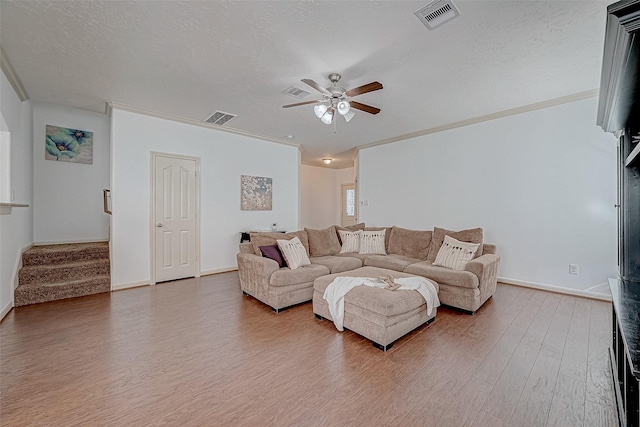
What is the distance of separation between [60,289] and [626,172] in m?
5.87

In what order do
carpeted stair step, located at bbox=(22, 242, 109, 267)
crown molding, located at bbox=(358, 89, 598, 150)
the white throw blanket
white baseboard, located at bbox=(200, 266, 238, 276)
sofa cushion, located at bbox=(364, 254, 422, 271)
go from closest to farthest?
the white throw blanket → crown molding, located at bbox=(358, 89, 598, 150) → carpeted stair step, located at bbox=(22, 242, 109, 267) → sofa cushion, located at bbox=(364, 254, 422, 271) → white baseboard, located at bbox=(200, 266, 238, 276)

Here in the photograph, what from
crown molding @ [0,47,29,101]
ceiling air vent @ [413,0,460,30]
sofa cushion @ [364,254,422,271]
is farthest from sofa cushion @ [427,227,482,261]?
crown molding @ [0,47,29,101]

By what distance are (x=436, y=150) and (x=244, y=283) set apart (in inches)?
164

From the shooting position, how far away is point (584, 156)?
12.2 ft

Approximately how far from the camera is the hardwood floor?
63.4 inches

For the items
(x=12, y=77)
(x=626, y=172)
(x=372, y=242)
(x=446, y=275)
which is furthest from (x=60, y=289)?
(x=626, y=172)

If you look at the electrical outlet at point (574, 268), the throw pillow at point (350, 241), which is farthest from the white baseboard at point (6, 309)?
the electrical outlet at point (574, 268)

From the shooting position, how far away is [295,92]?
3.65 m

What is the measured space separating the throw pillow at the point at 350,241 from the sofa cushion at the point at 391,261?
1.35 feet

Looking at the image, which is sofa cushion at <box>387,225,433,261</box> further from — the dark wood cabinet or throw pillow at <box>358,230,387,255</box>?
the dark wood cabinet

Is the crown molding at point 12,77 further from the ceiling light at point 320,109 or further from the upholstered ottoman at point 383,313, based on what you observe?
the upholstered ottoman at point 383,313

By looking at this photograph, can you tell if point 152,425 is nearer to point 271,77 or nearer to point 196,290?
point 196,290

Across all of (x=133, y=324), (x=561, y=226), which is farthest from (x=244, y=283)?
(x=561, y=226)

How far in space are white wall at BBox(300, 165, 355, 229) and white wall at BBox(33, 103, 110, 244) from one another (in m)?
5.15
